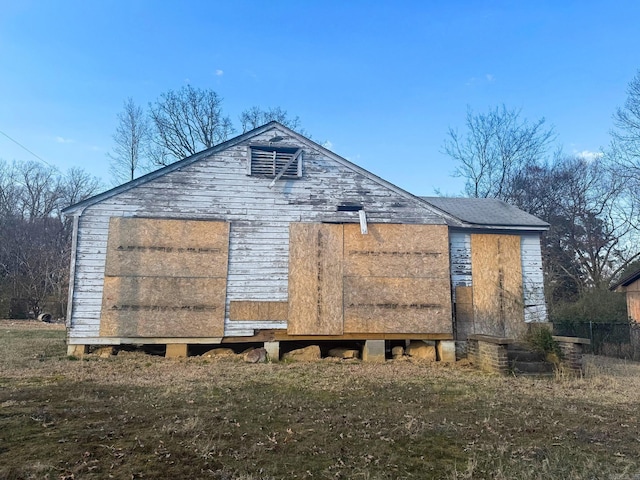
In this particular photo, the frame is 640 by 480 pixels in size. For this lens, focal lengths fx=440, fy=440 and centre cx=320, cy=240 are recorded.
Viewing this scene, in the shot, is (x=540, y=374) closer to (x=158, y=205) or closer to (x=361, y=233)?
(x=361, y=233)

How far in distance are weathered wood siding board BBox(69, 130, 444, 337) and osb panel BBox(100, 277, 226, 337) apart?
0.82 feet

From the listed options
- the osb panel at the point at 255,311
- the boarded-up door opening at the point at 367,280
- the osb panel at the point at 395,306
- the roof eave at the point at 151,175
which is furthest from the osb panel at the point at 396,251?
the roof eave at the point at 151,175

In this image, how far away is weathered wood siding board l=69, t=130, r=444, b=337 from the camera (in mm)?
10734

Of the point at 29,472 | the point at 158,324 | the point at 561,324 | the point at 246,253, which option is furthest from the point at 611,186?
the point at 29,472

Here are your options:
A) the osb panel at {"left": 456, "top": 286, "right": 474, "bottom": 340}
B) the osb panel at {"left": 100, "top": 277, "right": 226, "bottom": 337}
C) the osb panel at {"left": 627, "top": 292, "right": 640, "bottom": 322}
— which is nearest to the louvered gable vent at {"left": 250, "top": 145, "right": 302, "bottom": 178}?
the osb panel at {"left": 100, "top": 277, "right": 226, "bottom": 337}

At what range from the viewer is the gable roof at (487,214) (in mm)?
12164

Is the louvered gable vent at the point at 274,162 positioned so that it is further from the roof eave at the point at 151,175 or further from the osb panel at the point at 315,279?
the osb panel at the point at 315,279

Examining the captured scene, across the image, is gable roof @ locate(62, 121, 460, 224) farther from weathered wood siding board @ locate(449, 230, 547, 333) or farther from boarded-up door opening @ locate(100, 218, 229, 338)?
boarded-up door opening @ locate(100, 218, 229, 338)

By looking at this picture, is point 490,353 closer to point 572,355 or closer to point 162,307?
point 572,355

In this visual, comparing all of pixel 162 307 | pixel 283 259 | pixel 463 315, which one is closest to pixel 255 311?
pixel 283 259

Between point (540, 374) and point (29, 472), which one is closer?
point (29, 472)

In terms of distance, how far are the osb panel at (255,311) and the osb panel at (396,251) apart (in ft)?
6.61

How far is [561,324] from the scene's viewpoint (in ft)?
57.2

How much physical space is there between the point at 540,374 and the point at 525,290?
10.1 ft
